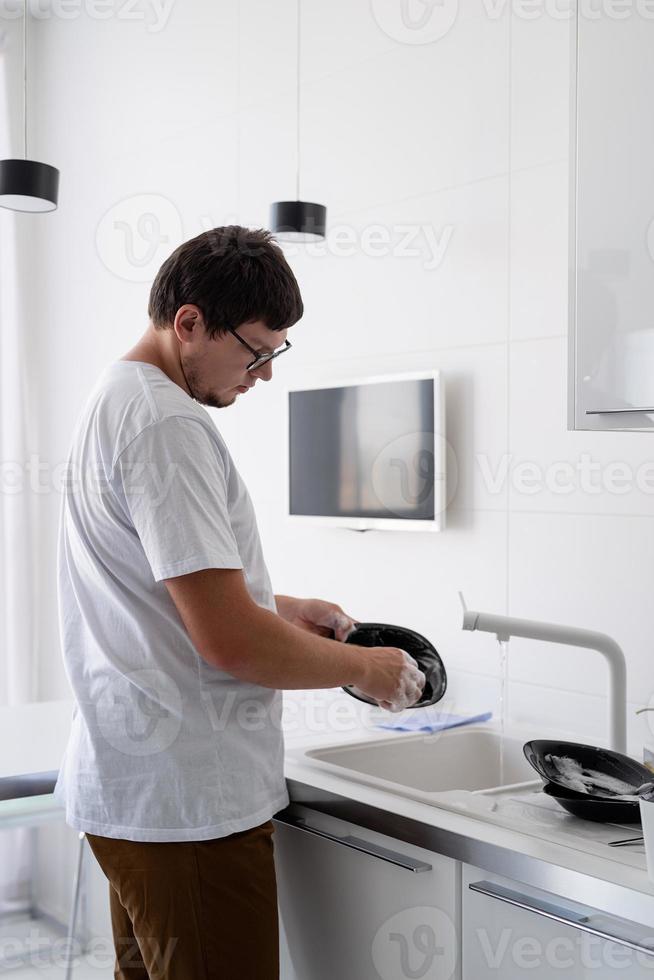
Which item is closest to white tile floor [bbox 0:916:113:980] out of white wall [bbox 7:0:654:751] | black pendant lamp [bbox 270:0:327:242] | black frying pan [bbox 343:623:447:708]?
black frying pan [bbox 343:623:447:708]

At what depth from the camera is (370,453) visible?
224cm

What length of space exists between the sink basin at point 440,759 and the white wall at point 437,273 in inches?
3.6

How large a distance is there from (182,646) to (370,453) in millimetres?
1043

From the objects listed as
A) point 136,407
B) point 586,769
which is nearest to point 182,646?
point 136,407

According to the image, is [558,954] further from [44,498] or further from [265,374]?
[44,498]

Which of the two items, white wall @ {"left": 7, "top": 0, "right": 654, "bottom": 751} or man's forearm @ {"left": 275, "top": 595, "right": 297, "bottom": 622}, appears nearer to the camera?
man's forearm @ {"left": 275, "top": 595, "right": 297, "bottom": 622}

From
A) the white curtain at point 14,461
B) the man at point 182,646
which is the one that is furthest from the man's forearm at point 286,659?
the white curtain at point 14,461

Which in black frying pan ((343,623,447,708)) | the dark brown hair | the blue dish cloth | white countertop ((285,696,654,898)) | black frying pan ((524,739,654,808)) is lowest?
the blue dish cloth

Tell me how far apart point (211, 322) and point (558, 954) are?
0.85 m

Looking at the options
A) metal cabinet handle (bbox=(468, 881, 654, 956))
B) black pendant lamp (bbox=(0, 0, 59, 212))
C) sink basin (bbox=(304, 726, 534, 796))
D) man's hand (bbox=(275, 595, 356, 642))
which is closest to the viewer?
metal cabinet handle (bbox=(468, 881, 654, 956))

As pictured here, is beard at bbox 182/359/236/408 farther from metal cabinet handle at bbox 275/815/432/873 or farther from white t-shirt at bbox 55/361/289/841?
metal cabinet handle at bbox 275/815/432/873

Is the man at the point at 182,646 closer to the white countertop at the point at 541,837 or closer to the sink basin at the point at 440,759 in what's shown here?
the white countertop at the point at 541,837

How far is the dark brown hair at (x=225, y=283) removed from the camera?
132 cm

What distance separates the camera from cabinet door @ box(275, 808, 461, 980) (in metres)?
1.29
